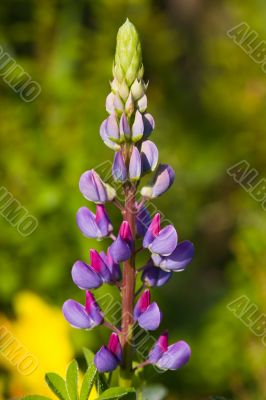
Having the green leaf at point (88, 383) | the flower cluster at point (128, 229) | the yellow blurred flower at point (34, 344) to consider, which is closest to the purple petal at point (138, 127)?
the flower cluster at point (128, 229)

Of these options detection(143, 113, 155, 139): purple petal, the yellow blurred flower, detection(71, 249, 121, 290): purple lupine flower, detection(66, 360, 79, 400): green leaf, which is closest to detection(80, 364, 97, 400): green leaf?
detection(66, 360, 79, 400): green leaf

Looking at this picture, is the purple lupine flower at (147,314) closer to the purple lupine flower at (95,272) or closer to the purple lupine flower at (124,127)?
the purple lupine flower at (95,272)

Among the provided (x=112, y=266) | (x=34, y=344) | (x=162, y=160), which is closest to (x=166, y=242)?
(x=112, y=266)

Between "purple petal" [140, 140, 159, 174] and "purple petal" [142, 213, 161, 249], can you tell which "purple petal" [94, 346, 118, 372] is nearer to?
"purple petal" [142, 213, 161, 249]

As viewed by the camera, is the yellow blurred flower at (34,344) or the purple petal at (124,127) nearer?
the purple petal at (124,127)

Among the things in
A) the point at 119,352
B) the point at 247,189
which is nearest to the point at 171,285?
the point at 247,189

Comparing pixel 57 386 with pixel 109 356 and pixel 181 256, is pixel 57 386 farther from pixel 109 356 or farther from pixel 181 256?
pixel 181 256

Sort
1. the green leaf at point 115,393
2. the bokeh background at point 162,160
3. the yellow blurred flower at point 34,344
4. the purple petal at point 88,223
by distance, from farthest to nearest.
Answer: the bokeh background at point 162,160 < the yellow blurred flower at point 34,344 < the purple petal at point 88,223 < the green leaf at point 115,393
